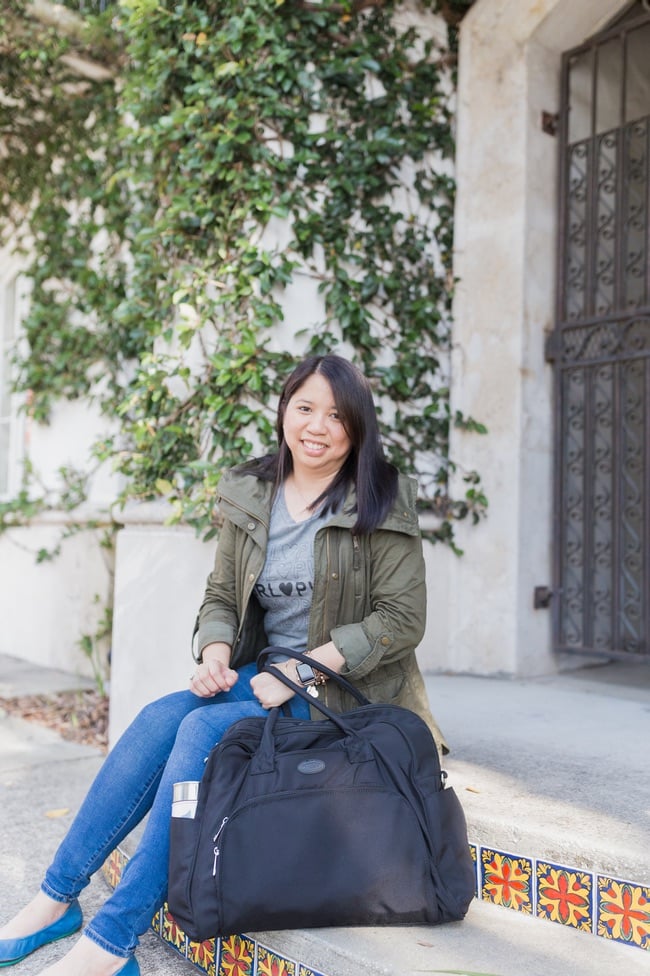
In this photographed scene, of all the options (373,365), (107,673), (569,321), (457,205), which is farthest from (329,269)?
(107,673)

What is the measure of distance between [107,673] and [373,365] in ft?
8.75

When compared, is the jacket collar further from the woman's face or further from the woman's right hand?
the woman's right hand

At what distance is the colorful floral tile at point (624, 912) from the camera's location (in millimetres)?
1904

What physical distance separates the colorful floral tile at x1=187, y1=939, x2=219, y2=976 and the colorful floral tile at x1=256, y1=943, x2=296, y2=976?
0.14 metres

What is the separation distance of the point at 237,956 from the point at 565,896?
29.8 inches

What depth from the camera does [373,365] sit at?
400 cm

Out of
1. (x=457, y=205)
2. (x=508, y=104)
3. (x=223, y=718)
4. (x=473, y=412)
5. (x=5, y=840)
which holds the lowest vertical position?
(x=5, y=840)

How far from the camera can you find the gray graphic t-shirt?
8.03 feet

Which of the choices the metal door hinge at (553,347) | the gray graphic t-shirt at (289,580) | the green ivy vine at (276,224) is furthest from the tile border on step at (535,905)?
the metal door hinge at (553,347)

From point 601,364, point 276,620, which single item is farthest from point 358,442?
point 601,364

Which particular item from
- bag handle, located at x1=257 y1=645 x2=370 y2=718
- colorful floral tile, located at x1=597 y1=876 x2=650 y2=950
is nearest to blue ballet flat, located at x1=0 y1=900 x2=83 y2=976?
bag handle, located at x1=257 y1=645 x2=370 y2=718

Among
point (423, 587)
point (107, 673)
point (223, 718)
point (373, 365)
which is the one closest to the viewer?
point (223, 718)

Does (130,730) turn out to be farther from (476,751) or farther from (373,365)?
(373,365)

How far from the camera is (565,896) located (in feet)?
6.66
